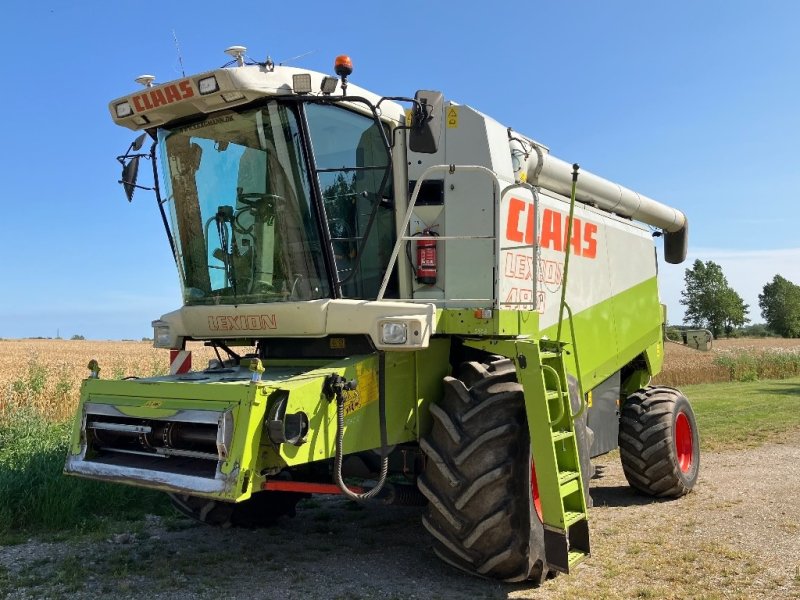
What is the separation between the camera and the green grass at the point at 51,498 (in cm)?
595

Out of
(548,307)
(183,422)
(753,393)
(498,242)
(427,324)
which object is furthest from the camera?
(753,393)

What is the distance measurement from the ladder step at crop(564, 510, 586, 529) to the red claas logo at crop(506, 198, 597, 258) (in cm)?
178

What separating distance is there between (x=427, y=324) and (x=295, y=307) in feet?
2.77

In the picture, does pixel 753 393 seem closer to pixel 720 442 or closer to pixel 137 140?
pixel 720 442

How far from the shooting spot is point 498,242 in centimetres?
515

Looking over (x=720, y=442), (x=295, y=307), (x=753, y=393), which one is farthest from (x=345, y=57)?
(x=753, y=393)

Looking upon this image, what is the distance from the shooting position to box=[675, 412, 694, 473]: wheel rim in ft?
25.7

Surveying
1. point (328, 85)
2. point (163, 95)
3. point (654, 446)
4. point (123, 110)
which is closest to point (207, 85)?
point (163, 95)

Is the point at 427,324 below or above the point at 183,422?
above

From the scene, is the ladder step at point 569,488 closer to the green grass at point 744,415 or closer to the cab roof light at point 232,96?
the cab roof light at point 232,96

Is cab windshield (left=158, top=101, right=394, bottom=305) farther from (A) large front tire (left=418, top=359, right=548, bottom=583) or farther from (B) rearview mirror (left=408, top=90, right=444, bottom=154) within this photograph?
(A) large front tire (left=418, top=359, right=548, bottom=583)

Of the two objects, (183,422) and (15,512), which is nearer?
(183,422)

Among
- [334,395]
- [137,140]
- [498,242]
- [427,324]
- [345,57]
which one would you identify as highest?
[345,57]

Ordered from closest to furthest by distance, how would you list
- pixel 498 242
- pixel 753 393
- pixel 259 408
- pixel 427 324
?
pixel 259 408 < pixel 427 324 < pixel 498 242 < pixel 753 393
